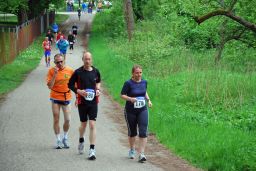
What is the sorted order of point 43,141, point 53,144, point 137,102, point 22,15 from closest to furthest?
point 137,102, point 53,144, point 43,141, point 22,15

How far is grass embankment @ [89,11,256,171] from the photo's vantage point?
10.3 metres

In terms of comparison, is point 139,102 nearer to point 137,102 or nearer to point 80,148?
point 137,102

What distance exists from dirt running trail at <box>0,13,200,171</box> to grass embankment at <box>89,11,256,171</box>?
56 cm

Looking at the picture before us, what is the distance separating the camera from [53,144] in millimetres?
11422

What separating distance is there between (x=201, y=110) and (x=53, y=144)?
499cm

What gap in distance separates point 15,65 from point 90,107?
19791 millimetres

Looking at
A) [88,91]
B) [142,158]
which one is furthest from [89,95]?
[142,158]

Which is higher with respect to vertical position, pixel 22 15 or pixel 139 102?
pixel 139 102

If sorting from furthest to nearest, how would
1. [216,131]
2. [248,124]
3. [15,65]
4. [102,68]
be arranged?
[15,65]
[102,68]
[248,124]
[216,131]

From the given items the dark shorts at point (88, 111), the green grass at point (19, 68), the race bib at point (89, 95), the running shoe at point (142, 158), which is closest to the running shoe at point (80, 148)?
the dark shorts at point (88, 111)

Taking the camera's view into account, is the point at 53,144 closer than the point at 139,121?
No

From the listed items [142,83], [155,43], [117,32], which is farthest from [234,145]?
[117,32]

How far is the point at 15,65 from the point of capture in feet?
95.8

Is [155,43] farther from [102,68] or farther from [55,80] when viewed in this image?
[55,80]
